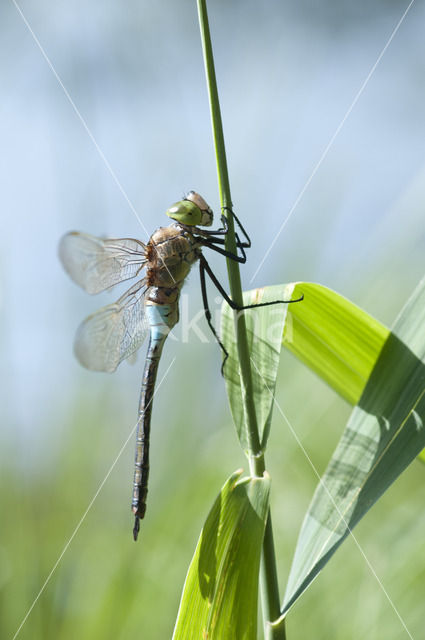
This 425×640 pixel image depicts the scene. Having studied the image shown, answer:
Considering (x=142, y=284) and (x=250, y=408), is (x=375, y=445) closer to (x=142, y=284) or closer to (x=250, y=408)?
(x=250, y=408)

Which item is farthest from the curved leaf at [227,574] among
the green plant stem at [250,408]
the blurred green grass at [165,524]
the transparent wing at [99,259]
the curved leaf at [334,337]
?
the transparent wing at [99,259]

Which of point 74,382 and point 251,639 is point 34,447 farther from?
point 251,639

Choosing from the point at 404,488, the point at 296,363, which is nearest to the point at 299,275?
the point at 296,363

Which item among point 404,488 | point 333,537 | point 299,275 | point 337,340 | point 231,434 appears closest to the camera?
point 333,537

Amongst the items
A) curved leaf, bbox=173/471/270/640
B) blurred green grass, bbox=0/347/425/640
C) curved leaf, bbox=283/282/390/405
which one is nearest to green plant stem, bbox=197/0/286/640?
curved leaf, bbox=173/471/270/640

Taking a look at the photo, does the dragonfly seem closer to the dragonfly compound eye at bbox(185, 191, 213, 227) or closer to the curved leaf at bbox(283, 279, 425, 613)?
the dragonfly compound eye at bbox(185, 191, 213, 227)

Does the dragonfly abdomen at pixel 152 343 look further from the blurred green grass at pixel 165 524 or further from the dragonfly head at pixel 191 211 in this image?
the blurred green grass at pixel 165 524
